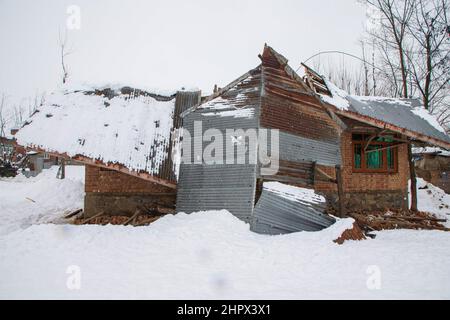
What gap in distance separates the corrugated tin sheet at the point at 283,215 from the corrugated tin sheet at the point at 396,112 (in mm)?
4830

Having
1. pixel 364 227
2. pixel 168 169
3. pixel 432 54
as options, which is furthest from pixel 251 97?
pixel 432 54

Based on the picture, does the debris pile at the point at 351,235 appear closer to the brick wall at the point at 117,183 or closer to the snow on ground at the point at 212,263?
the snow on ground at the point at 212,263

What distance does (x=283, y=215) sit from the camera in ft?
26.5

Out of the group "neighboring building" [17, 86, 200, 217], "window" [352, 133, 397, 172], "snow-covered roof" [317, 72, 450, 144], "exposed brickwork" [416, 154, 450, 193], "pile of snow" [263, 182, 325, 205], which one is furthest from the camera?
"exposed brickwork" [416, 154, 450, 193]

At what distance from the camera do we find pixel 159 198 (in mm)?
10367

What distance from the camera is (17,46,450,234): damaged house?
28.4 feet

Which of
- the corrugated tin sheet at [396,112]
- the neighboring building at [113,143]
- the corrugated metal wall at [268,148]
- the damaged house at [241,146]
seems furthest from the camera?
the corrugated tin sheet at [396,112]

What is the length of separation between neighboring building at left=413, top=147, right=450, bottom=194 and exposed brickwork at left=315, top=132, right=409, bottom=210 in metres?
9.53

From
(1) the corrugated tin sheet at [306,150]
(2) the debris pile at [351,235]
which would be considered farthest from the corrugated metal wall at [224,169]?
(2) the debris pile at [351,235]

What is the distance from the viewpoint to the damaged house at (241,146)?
865cm

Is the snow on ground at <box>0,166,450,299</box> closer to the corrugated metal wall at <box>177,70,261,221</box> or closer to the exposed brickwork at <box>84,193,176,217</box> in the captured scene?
the corrugated metal wall at <box>177,70,261,221</box>

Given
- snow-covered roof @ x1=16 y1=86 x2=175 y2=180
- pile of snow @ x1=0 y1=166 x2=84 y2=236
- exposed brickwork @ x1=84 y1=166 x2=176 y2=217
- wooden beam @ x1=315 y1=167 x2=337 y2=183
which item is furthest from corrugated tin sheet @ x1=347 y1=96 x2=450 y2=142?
pile of snow @ x1=0 y1=166 x2=84 y2=236

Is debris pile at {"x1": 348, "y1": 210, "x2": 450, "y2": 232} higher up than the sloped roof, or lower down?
lower down

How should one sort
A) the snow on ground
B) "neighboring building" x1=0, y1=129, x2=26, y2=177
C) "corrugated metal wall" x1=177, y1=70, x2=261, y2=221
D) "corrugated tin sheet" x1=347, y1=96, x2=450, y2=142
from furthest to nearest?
1. "neighboring building" x1=0, y1=129, x2=26, y2=177
2. "corrugated tin sheet" x1=347, y1=96, x2=450, y2=142
3. "corrugated metal wall" x1=177, y1=70, x2=261, y2=221
4. the snow on ground
